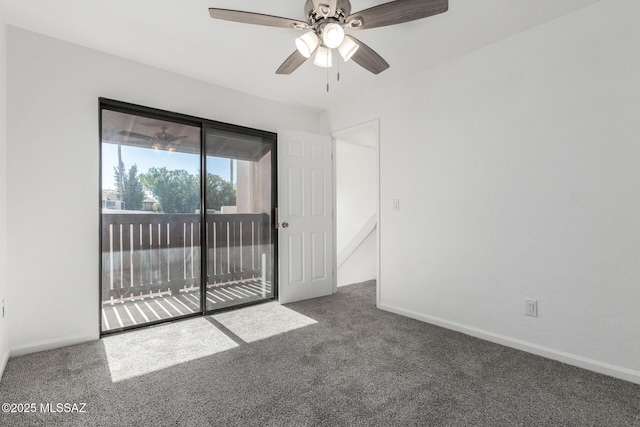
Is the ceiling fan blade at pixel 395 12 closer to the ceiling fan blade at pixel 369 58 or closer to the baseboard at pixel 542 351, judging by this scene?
the ceiling fan blade at pixel 369 58

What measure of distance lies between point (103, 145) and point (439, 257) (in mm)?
3209

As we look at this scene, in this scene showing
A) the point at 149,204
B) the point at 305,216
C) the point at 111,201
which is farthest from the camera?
the point at 305,216

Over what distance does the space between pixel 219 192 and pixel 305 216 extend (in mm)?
1070

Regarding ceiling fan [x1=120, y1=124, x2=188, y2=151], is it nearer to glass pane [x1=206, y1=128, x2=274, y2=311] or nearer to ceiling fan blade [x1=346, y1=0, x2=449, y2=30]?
glass pane [x1=206, y1=128, x2=274, y2=311]

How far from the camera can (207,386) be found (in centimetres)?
189

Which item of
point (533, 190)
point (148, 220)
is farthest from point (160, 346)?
point (533, 190)

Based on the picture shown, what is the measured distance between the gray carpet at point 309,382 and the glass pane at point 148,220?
0.39m

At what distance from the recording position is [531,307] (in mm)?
2369

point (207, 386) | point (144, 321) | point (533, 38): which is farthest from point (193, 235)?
point (533, 38)

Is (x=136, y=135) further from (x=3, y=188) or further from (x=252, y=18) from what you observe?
(x=252, y=18)

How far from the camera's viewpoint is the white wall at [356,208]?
197 inches

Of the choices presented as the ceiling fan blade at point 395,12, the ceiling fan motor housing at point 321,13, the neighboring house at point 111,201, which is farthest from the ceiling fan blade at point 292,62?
the neighboring house at point 111,201

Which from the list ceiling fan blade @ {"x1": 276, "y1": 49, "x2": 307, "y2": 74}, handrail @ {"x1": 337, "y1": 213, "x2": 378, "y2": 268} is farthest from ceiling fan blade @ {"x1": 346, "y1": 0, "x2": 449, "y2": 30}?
handrail @ {"x1": 337, "y1": 213, "x2": 378, "y2": 268}

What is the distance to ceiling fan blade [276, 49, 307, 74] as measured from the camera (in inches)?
87.4
